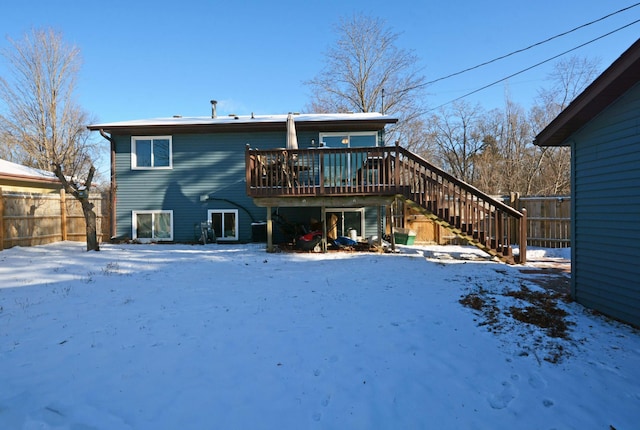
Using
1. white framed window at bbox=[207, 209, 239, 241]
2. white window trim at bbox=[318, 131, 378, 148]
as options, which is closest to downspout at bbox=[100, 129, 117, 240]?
white framed window at bbox=[207, 209, 239, 241]

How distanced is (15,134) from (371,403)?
26568 millimetres

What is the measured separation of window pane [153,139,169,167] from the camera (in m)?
12.1

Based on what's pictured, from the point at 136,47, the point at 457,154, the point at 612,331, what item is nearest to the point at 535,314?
the point at 612,331

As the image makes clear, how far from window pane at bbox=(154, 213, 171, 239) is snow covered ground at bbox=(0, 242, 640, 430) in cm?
656

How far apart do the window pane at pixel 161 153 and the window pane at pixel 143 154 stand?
0.24m

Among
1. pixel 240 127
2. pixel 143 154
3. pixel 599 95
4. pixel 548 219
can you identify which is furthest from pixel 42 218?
pixel 548 219

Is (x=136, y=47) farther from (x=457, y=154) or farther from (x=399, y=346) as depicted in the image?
(x=457, y=154)

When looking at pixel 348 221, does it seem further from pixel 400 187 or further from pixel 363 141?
pixel 400 187

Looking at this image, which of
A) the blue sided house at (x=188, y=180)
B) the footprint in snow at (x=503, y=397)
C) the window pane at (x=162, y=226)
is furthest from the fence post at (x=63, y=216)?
the footprint in snow at (x=503, y=397)

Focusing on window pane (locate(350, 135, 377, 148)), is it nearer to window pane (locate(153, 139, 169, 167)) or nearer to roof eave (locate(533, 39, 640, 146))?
roof eave (locate(533, 39, 640, 146))

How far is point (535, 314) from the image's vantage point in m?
4.18

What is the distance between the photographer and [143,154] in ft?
39.9

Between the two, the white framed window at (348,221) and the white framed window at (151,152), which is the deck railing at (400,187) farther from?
the white framed window at (151,152)

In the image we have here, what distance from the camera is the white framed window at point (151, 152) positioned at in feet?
Result: 39.5
